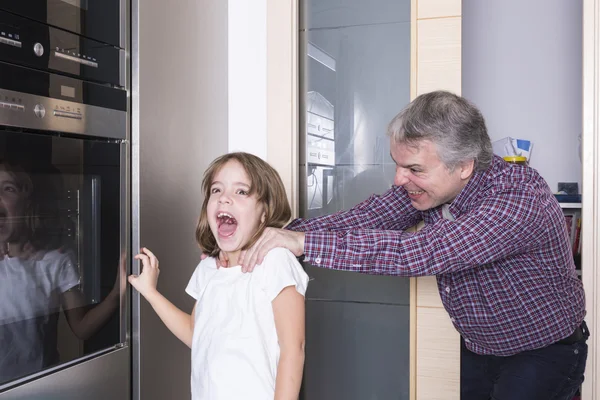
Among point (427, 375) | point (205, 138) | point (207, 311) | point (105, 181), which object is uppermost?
point (205, 138)

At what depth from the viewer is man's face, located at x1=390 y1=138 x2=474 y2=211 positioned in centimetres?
140

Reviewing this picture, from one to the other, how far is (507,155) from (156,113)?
5.92 feet

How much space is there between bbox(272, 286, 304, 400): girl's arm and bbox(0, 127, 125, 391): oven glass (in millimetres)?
422

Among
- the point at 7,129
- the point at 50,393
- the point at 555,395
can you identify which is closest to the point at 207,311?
the point at 50,393

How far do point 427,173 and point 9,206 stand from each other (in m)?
0.85

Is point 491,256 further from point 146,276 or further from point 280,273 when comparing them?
point 146,276

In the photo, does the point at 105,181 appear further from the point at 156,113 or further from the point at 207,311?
the point at 207,311

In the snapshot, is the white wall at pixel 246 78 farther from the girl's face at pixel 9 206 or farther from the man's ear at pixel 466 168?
the girl's face at pixel 9 206

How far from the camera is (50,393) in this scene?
126cm

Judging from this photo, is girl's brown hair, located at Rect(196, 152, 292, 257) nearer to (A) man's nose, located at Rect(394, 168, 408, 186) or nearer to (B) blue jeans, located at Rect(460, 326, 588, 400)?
(A) man's nose, located at Rect(394, 168, 408, 186)

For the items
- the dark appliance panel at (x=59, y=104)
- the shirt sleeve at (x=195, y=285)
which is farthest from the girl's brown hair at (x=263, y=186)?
the dark appliance panel at (x=59, y=104)

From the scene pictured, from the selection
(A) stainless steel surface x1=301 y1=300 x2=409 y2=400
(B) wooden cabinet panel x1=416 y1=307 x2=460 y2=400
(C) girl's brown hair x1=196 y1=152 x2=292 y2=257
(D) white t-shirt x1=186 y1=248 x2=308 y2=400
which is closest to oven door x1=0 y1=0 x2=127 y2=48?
(C) girl's brown hair x1=196 y1=152 x2=292 y2=257

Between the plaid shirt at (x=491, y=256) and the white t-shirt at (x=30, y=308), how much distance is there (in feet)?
1.66

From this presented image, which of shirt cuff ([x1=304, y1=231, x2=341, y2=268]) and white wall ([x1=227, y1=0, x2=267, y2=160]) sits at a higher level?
white wall ([x1=227, y1=0, x2=267, y2=160])
